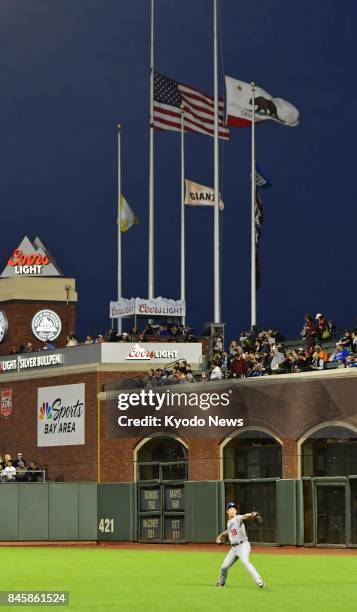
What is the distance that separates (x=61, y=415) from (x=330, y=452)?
660 inches

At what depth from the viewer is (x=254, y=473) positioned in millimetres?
53938

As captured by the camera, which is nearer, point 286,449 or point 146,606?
point 146,606

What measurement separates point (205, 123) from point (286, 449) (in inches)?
710

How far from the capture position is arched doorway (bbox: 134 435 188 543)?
57062 millimetres

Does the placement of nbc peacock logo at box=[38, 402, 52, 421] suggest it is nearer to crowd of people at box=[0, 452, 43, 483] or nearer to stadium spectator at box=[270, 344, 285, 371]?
crowd of people at box=[0, 452, 43, 483]

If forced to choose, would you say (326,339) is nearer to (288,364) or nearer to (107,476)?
(288,364)

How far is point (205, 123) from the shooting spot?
207 ft

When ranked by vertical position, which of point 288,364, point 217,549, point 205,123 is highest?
point 205,123

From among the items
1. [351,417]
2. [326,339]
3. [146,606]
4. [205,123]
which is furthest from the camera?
[205,123]

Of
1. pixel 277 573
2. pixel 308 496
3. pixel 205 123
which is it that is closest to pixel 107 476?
pixel 308 496

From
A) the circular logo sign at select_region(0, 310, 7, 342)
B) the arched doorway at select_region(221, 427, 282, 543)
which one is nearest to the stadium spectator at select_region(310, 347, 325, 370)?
the arched doorway at select_region(221, 427, 282, 543)

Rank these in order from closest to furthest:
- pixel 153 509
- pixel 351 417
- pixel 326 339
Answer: pixel 351 417
pixel 326 339
pixel 153 509

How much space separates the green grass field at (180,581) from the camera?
26.1 meters

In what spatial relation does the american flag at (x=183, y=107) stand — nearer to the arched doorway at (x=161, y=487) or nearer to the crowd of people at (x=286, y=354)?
the crowd of people at (x=286, y=354)
